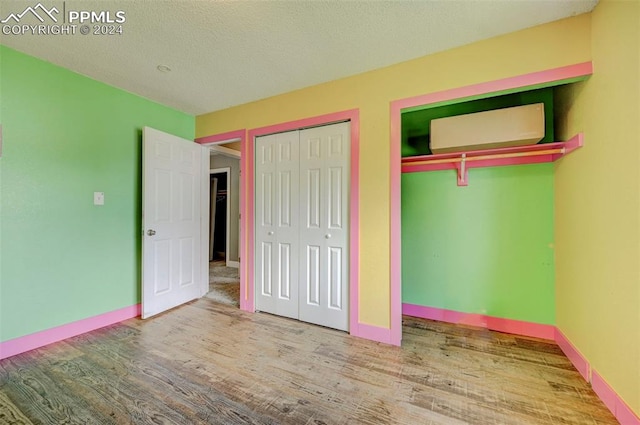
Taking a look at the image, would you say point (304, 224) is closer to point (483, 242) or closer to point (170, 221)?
point (170, 221)

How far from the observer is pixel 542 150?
6.99ft

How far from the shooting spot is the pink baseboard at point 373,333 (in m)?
2.21

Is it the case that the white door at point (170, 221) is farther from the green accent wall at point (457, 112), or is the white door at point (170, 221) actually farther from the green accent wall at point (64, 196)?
the green accent wall at point (457, 112)

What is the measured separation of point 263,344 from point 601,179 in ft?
8.55

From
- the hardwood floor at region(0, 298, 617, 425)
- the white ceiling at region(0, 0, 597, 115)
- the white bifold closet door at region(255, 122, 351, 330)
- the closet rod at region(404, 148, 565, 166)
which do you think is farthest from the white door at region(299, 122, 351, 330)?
the closet rod at region(404, 148, 565, 166)

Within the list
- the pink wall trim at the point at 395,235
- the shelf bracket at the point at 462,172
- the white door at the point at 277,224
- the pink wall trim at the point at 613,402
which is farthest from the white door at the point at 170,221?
the pink wall trim at the point at 613,402

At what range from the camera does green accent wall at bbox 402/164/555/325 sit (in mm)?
2295

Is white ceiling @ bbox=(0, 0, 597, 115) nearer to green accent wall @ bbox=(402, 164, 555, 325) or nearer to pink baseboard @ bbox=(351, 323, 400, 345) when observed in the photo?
green accent wall @ bbox=(402, 164, 555, 325)

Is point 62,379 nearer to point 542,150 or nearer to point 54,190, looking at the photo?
point 54,190

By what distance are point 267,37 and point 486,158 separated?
2.15 meters

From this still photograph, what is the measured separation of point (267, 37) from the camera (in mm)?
1873

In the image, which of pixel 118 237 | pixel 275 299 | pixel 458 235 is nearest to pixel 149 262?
pixel 118 237

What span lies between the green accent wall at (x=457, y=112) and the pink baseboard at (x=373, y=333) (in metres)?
1.83

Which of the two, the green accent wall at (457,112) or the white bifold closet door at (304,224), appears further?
the white bifold closet door at (304,224)
